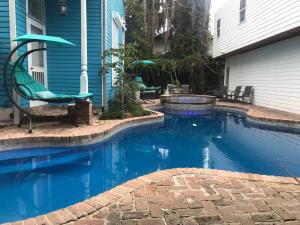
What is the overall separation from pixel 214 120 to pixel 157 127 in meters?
2.48

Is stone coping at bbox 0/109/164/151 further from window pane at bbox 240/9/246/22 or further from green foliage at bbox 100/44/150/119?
window pane at bbox 240/9/246/22

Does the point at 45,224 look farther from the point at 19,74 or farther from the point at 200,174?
the point at 19,74

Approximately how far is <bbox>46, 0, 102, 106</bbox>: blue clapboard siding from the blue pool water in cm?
220

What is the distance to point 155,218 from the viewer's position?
2.54 meters

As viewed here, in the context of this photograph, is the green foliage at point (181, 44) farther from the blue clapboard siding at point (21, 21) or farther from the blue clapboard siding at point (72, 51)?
the blue clapboard siding at point (21, 21)

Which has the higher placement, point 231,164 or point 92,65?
point 92,65

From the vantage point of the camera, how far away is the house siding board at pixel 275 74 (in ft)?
30.1

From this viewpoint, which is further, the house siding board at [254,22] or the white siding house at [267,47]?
the white siding house at [267,47]

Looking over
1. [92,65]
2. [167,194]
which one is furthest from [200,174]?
[92,65]

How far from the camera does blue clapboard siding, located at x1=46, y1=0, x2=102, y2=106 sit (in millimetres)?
7953

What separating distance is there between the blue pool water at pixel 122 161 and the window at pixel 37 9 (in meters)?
3.76

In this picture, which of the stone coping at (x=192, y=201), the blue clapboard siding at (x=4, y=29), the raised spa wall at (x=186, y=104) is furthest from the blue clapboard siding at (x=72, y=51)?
the stone coping at (x=192, y=201)

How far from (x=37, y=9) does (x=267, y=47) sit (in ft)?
27.8

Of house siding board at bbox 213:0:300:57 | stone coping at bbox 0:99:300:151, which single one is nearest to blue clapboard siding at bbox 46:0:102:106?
stone coping at bbox 0:99:300:151
